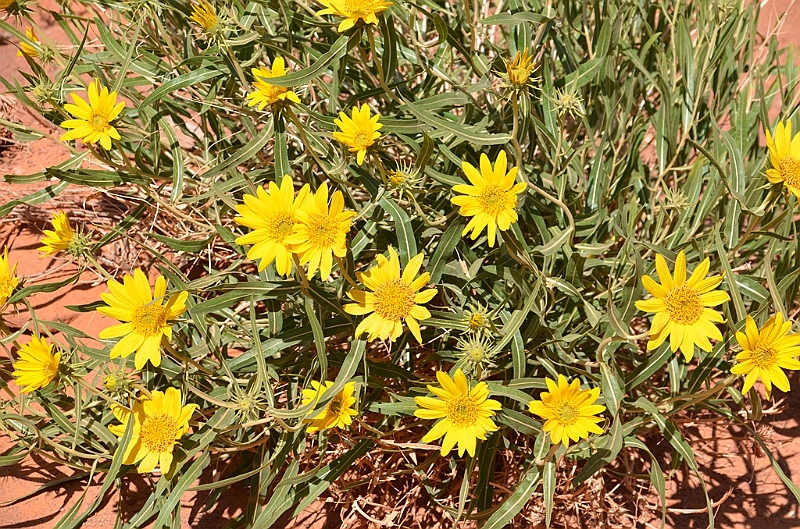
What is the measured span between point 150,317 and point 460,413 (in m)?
0.54

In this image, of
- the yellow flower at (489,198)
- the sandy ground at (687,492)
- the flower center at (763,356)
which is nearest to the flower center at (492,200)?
the yellow flower at (489,198)

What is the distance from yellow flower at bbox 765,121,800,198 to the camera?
1.11 m

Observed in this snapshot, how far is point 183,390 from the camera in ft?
4.30

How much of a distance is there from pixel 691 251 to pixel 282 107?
0.92 meters

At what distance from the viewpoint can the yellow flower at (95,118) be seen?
126cm

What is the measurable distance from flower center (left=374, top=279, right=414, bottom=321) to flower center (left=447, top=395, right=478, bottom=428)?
17 cm

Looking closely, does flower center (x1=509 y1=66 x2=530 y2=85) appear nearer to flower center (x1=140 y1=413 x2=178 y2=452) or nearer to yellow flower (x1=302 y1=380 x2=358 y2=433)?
yellow flower (x1=302 y1=380 x2=358 y2=433)

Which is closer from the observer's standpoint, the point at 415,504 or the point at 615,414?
the point at 615,414

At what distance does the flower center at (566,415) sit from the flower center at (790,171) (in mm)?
514

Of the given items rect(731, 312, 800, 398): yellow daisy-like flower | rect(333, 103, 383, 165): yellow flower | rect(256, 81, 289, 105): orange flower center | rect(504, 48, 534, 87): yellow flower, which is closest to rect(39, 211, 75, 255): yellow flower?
rect(256, 81, 289, 105): orange flower center

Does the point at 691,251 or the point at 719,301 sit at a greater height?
the point at 691,251

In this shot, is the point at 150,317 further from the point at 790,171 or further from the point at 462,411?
the point at 790,171

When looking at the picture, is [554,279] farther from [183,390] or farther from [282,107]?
[183,390]

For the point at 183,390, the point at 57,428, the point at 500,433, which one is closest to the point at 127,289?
the point at 183,390
